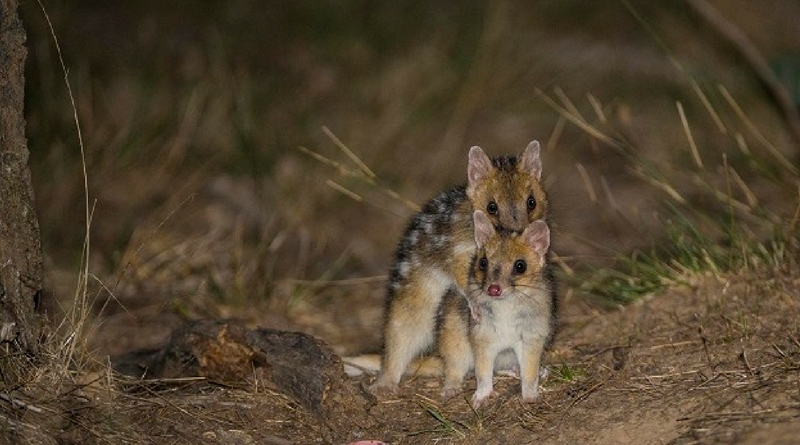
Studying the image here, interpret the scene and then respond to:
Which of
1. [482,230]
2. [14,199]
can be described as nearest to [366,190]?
[482,230]

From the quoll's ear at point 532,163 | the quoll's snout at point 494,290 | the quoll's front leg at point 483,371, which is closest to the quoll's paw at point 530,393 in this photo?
the quoll's front leg at point 483,371

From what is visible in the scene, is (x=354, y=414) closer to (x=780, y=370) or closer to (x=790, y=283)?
(x=780, y=370)

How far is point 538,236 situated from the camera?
611 centimetres

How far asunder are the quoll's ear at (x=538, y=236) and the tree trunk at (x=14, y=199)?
2104 millimetres

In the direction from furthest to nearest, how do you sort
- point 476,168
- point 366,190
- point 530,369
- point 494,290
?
point 366,190 → point 476,168 → point 530,369 → point 494,290

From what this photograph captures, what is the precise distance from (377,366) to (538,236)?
1.28 meters

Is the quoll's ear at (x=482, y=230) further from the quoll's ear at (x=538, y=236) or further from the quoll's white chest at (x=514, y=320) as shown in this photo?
the quoll's white chest at (x=514, y=320)

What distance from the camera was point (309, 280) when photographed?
8883mm

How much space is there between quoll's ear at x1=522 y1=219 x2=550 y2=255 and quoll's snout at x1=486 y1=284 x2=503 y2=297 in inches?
12.1

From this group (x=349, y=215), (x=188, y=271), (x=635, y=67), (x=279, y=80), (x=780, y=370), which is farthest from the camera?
(x=635, y=67)

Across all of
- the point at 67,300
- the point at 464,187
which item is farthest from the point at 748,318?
the point at 67,300

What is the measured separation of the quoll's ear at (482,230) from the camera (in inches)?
243

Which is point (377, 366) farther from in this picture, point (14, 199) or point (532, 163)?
point (14, 199)

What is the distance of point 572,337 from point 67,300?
3079 mm
